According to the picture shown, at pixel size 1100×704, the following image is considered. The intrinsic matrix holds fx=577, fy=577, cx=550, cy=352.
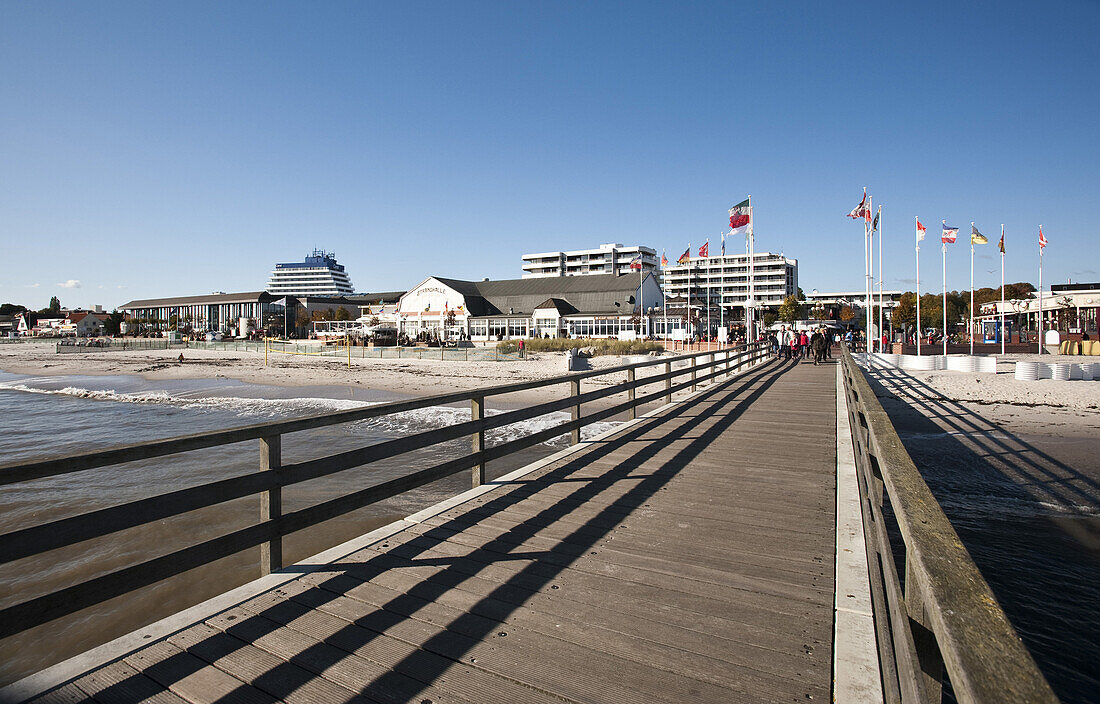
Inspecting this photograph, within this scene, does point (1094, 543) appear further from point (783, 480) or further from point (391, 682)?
point (391, 682)

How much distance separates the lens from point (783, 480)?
20.4 ft

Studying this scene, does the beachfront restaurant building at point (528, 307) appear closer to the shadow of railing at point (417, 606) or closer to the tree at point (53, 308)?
the shadow of railing at point (417, 606)

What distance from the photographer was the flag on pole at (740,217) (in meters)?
29.9

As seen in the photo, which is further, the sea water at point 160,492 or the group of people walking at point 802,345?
the group of people walking at point 802,345

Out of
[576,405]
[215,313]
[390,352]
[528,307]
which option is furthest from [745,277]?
[576,405]

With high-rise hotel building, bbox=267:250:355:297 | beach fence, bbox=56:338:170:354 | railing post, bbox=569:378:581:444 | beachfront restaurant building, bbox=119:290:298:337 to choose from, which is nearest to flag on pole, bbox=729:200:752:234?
railing post, bbox=569:378:581:444

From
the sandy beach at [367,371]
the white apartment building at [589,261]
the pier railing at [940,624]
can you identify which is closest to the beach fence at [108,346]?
the sandy beach at [367,371]

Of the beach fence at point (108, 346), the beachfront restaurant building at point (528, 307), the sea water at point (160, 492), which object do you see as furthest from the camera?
the beach fence at point (108, 346)

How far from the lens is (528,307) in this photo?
237 feet

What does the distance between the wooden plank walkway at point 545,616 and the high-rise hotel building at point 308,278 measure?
197m

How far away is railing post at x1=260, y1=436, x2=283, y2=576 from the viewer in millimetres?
3832

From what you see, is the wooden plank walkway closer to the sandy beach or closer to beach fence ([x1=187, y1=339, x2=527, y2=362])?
the sandy beach

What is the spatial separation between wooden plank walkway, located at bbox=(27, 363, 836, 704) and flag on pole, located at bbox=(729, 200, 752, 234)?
26.5m

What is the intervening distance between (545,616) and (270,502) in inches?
79.1
